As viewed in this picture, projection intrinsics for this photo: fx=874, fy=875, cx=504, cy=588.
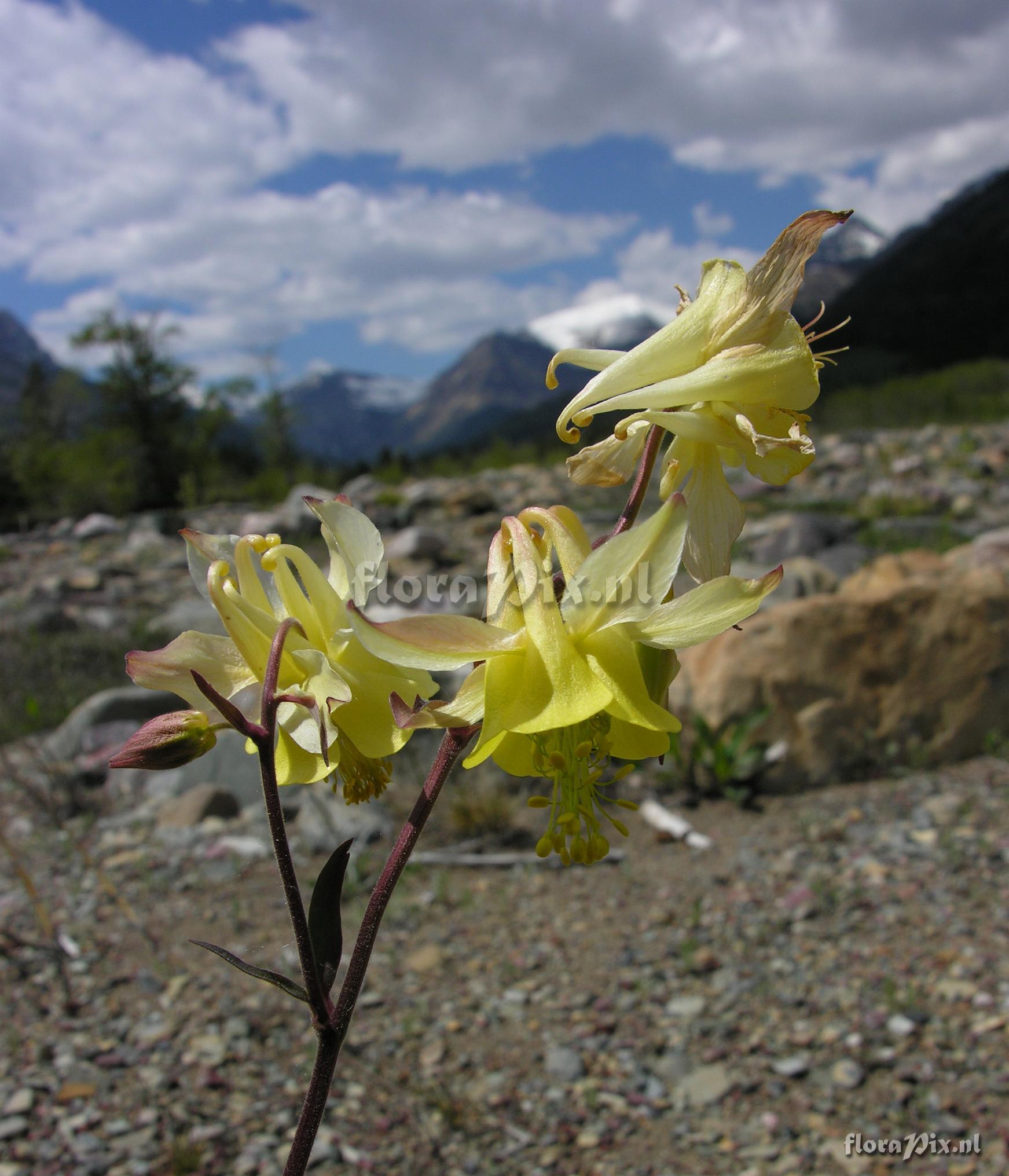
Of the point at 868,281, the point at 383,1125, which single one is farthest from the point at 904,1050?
the point at 868,281

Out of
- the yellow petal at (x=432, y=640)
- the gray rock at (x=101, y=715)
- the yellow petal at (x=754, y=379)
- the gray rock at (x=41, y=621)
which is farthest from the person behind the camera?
the gray rock at (x=41, y=621)

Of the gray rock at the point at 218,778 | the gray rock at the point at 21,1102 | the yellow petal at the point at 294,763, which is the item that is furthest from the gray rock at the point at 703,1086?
the gray rock at the point at 218,778

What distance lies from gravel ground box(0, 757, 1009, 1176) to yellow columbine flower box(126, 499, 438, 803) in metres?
1.32

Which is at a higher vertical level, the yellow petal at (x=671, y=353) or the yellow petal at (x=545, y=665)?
the yellow petal at (x=671, y=353)

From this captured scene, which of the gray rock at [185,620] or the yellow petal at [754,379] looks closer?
the yellow petal at [754,379]

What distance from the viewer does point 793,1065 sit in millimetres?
3041

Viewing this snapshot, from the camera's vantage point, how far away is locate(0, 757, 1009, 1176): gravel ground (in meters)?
2.83

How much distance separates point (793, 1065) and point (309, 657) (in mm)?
2754

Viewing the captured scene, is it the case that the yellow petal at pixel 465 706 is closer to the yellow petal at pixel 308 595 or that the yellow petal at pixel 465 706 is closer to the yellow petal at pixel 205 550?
the yellow petal at pixel 308 595

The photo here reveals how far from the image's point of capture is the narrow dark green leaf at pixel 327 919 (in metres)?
1.15

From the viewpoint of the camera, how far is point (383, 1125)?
9.61 ft

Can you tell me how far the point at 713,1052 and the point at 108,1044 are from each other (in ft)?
7.37

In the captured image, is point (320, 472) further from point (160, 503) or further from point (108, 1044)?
point (108, 1044)

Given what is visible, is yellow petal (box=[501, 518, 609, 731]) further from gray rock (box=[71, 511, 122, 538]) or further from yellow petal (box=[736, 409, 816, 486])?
gray rock (box=[71, 511, 122, 538])
